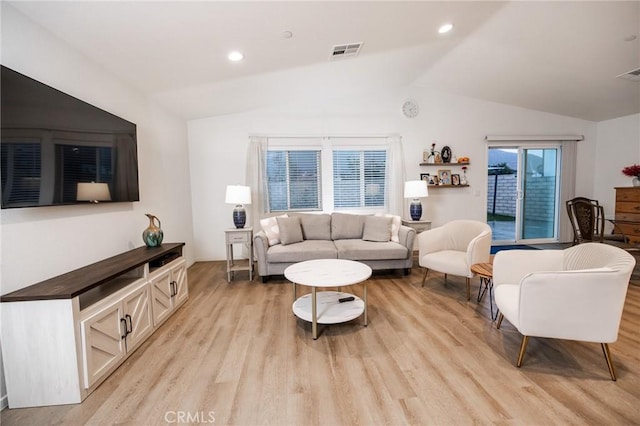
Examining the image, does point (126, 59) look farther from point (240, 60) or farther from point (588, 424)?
point (588, 424)

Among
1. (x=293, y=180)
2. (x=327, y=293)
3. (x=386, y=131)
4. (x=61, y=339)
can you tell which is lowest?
(x=327, y=293)

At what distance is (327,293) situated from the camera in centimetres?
282

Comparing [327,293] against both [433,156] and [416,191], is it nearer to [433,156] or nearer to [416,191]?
[416,191]

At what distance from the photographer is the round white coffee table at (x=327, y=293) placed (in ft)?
7.44

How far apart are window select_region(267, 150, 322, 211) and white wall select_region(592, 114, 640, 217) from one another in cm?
521

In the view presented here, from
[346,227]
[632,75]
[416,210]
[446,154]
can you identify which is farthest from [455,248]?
[632,75]

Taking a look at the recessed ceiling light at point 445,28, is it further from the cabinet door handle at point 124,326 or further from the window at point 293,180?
the cabinet door handle at point 124,326

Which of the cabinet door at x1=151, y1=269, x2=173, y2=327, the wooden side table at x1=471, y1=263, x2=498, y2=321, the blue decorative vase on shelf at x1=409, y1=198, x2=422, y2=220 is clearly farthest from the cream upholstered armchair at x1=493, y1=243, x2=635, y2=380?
the cabinet door at x1=151, y1=269, x2=173, y2=327

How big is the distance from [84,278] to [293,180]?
3291 millimetres

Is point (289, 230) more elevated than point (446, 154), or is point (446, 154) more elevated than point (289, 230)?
point (446, 154)

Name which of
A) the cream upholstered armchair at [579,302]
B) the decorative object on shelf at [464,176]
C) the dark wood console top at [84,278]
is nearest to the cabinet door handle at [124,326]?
the dark wood console top at [84,278]

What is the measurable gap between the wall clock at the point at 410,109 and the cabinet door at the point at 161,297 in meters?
4.32

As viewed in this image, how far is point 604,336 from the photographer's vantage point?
1719mm

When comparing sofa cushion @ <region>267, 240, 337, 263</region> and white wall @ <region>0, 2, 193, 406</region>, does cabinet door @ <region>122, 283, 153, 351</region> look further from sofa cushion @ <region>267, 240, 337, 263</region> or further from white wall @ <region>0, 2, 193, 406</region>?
sofa cushion @ <region>267, 240, 337, 263</region>
